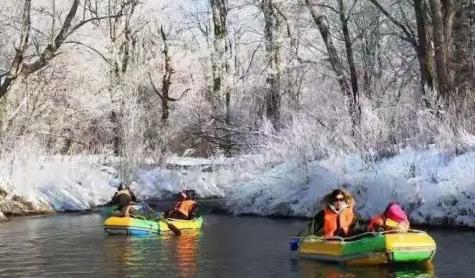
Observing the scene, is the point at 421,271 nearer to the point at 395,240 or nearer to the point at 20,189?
the point at 395,240

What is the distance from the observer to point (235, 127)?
33.2m

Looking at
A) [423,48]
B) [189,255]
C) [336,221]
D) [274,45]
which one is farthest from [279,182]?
[336,221]

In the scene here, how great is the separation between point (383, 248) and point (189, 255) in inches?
162

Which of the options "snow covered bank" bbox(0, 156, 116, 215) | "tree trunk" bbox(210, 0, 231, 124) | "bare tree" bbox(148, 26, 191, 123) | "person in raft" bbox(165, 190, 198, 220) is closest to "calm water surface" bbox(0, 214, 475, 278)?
"person in raft" bbox(165, 190, 198, 220)

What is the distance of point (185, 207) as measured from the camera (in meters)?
20.7

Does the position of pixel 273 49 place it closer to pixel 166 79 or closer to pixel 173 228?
pixel 173 228

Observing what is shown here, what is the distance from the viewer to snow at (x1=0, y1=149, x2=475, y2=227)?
59.5 feet

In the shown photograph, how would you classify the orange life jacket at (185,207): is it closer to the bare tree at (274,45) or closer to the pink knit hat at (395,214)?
the pink knit hat at (395,214)

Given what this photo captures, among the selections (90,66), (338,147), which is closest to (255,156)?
(338,147)

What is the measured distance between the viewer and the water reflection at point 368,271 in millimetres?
11742

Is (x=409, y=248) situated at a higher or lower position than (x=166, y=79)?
lower

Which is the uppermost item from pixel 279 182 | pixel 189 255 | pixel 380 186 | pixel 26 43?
pixel 26 43

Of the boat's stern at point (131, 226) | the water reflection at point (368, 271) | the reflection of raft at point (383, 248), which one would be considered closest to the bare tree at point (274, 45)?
the boat's stern at point (131, 226)

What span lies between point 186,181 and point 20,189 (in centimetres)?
778
